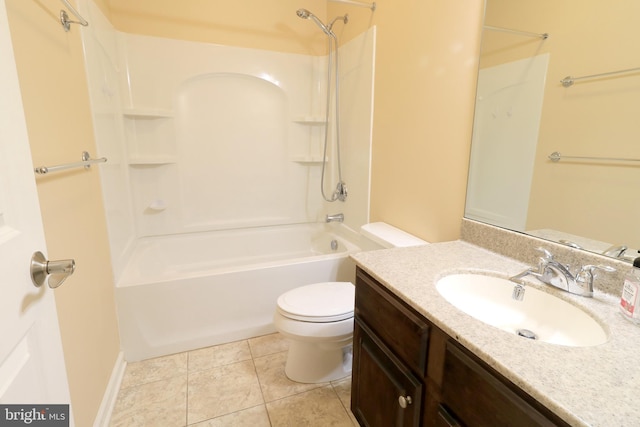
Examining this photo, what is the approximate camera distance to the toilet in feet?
4.89

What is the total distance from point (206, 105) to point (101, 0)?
0.86 meters

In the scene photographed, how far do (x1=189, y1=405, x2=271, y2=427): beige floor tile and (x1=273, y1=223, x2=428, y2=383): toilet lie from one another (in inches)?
10.2

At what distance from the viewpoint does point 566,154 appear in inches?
40.6

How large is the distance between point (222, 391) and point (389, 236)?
1.21 meters

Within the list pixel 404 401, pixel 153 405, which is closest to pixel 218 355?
pixel 153 405

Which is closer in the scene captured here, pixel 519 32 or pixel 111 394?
pixel 519 32

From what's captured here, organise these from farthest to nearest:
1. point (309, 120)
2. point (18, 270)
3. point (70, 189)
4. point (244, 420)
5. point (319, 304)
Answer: point (309, 120), point (319, 304), point (244, 420), point (70, 189), point (18, 270)

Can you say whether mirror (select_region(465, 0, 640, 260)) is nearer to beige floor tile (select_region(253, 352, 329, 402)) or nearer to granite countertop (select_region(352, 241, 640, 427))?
granite countertop (select_region(352, 241, 640, 427))

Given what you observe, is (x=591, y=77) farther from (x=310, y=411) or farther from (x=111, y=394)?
(x=111, y=394)

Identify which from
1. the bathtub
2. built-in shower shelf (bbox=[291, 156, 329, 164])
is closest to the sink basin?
the bathtub

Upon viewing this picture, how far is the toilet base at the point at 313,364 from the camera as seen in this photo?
1.66 meters

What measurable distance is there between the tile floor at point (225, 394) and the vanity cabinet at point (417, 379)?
32 centimetres

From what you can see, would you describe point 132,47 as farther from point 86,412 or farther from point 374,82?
point 86,412

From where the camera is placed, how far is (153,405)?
153cm
